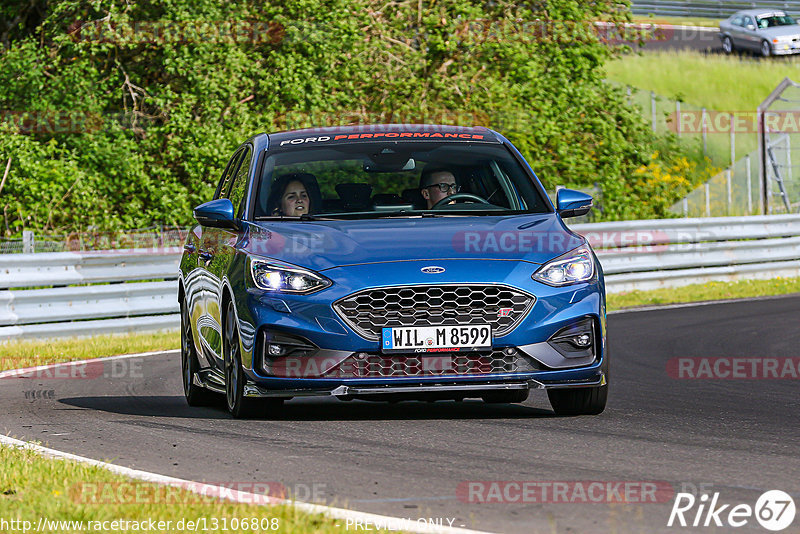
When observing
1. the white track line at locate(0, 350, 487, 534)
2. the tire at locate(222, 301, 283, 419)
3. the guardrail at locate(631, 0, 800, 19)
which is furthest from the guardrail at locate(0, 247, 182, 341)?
the guardrail at locate(631, 0, 800, 19)

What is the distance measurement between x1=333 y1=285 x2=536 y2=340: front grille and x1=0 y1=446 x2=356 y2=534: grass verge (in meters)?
1.92

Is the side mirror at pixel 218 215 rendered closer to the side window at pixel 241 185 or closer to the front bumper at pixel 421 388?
the side window at pixel 241 185

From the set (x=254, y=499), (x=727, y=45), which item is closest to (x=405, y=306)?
(x=254, y=499)

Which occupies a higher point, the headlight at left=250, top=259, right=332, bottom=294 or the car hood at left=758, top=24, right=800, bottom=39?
the headlight at left=250, top=259, right=332, bottom=294

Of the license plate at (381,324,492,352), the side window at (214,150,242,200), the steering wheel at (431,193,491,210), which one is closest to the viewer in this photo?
the license plate at (381,324,492,352)

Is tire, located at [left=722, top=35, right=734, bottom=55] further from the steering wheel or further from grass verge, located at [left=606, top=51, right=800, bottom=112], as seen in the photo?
the steering wheel

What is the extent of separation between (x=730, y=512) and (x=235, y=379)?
12.5ft

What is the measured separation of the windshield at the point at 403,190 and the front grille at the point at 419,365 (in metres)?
1.19

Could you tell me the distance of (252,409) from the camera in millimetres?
8508

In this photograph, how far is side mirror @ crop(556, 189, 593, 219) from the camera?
29.5ft

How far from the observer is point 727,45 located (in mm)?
54312

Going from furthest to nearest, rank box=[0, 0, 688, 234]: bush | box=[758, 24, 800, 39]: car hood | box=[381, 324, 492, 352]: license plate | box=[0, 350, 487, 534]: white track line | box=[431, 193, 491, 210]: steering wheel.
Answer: box=[758, 24, 800, 39]: car hood
box=[0, 0, 688, 234]: bush
box=[431, 193, 491, 210]: steering wheel
box=[381, 324, 492, 352]: license plate
box=[0, 350, 487, 534]: white track line

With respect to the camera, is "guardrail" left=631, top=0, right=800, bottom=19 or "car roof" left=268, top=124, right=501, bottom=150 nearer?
"car roof" left=268, top=124, right=501, bottom=150

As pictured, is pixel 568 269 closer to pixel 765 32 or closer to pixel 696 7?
pixel 765 32
